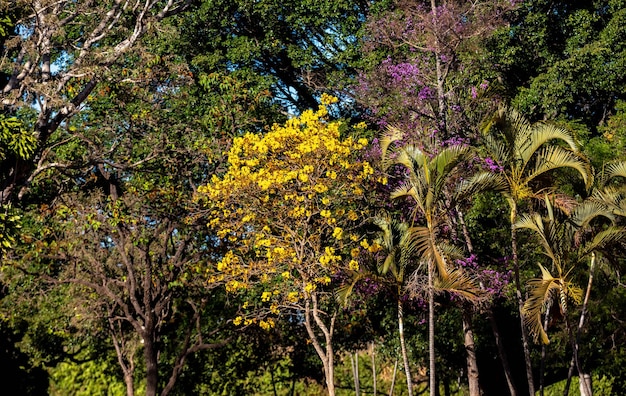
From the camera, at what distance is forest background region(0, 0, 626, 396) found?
1234cm

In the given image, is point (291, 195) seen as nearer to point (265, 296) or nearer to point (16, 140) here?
point (265, 296)

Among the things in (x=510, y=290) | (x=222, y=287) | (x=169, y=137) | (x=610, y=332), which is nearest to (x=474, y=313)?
(x=510, y=290)

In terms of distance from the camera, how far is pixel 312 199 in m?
13.5

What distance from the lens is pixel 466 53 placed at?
17500 mm

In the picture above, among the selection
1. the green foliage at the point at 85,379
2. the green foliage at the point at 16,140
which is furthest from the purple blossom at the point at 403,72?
the green foliage at the point at 85,379

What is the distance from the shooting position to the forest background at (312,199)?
12336 millimetres

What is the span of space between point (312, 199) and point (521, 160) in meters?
3.53

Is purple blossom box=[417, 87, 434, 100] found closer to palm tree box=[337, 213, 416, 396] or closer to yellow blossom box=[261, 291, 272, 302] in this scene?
palm tree box=[337, 213, 416, 396]

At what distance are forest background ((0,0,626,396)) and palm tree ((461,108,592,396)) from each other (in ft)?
0.12

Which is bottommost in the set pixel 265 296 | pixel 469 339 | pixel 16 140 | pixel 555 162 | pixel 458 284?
pixel 469 339

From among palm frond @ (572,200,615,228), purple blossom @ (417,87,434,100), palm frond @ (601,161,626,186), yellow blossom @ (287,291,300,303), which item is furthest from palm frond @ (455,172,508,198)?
purple blossom @ (417,87,434,100)

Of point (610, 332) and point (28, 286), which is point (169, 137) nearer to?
point (28, 286)

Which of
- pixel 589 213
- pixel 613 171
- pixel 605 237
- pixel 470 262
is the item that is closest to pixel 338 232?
pixel 470 262

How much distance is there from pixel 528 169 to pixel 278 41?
420 inches
